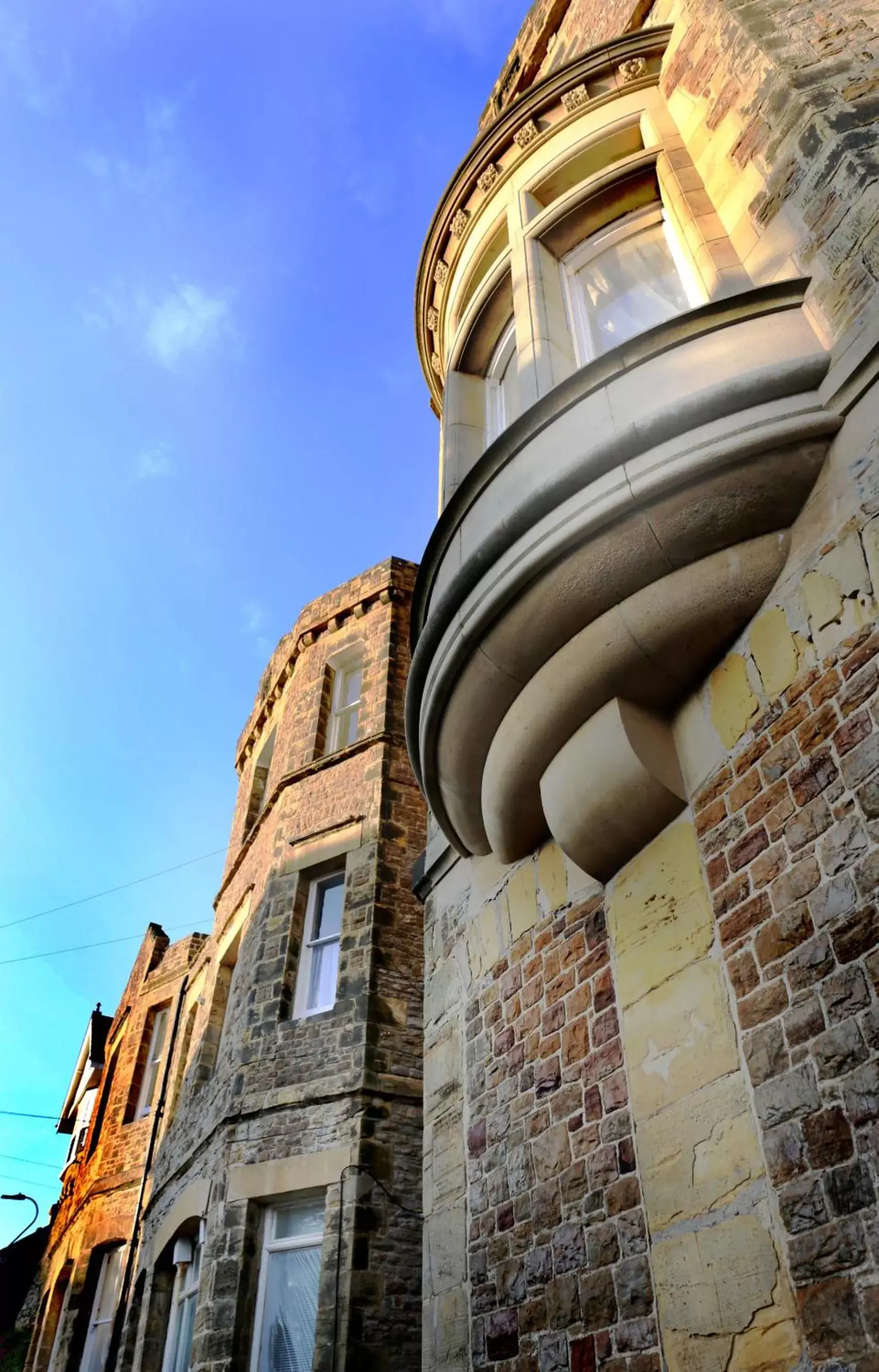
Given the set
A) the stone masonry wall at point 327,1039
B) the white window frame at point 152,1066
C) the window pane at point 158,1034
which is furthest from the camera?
the window pane at point 158,1034

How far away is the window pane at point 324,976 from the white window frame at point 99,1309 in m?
6.74

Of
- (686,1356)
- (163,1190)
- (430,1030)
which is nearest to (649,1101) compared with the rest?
(686,1356)

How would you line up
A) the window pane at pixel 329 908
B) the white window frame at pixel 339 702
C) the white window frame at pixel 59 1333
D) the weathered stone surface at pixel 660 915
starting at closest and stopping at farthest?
the weathered stone surface at pixel 660 915 → the window pane at pixel 329 908 → the white window frame at pixel 339 702 → the white window frame at pixel 59 1333

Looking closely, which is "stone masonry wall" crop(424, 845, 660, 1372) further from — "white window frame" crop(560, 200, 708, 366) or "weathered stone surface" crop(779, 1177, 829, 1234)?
"white window frame" crop(560, 200, 708, 366)

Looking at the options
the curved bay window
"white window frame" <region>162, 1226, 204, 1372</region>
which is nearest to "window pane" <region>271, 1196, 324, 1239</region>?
the curved bay window

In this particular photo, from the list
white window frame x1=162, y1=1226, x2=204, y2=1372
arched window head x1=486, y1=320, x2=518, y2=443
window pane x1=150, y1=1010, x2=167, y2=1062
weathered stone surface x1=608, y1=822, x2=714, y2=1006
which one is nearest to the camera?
weathered stone surface x1=608, y1=822, x2=714, y2=1006

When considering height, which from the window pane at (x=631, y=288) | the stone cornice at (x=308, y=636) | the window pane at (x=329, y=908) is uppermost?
the stone cornice at (x=308, y=636)

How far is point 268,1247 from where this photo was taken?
27.3 feet

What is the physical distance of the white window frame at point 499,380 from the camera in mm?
6980

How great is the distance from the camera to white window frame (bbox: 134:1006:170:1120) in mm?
15492

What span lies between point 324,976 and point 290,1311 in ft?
9.80

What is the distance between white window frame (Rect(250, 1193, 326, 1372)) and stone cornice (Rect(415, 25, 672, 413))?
799cm

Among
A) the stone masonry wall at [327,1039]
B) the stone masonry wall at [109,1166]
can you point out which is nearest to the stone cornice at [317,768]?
the stone masonry wall at [327,1039]

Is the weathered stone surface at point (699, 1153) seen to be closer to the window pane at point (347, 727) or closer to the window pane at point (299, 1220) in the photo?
the window pane at point (299, 1220)
